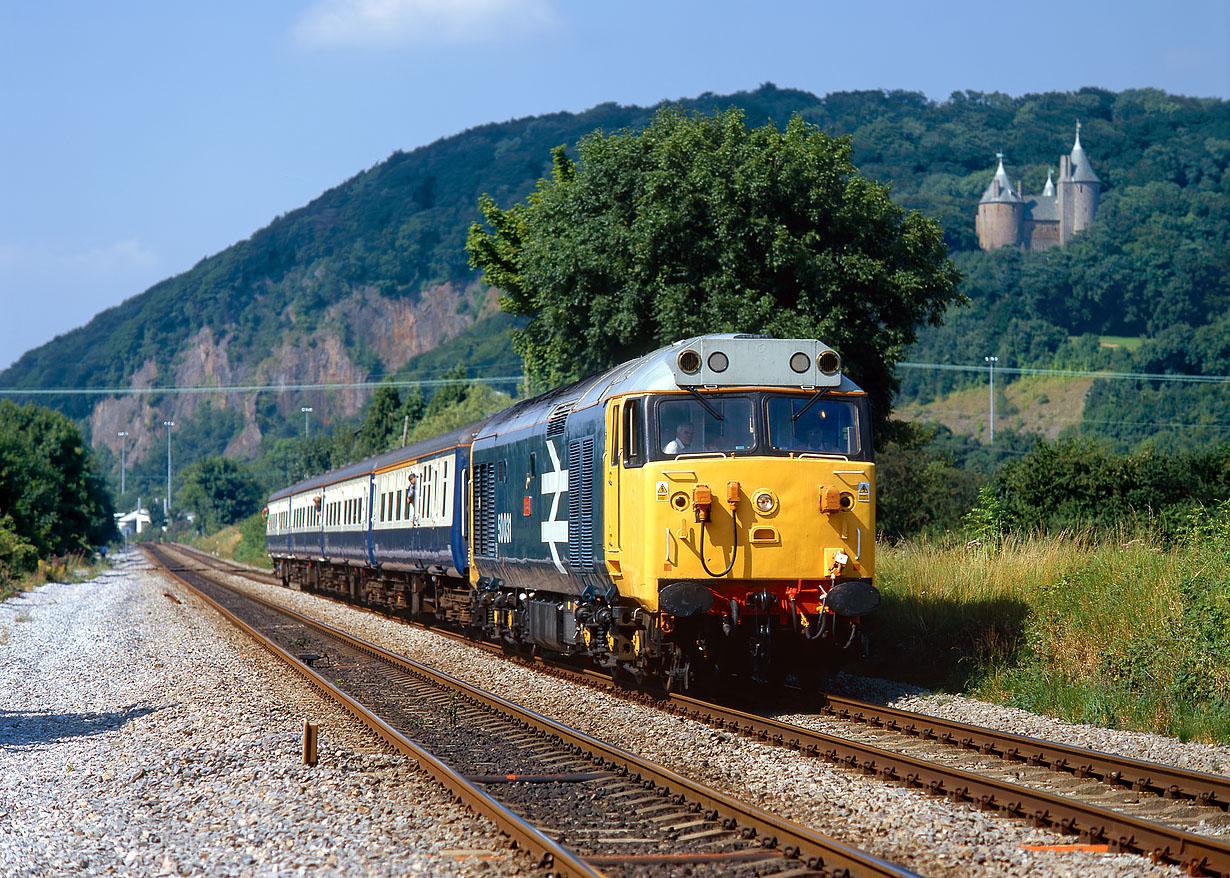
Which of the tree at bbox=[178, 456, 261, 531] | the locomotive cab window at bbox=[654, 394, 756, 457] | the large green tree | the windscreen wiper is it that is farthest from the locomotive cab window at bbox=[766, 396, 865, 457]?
the tree at bbox=[178, 456, 261, 531]

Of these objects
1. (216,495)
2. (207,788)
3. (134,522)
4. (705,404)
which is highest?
(705,404)

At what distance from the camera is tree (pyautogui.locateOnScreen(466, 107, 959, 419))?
25.1 metres

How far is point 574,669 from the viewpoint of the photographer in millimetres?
17031

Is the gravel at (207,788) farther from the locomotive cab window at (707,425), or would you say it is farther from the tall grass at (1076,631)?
the tall grass at (1076,631)

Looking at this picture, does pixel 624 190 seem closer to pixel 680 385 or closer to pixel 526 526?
pixel 526 526

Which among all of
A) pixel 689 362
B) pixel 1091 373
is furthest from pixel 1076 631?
pixel 1091 373

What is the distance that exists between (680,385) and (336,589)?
2734cm

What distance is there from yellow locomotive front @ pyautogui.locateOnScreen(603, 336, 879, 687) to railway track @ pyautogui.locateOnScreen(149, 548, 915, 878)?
1.79m

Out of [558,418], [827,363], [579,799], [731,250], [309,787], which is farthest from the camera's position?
[731,250]

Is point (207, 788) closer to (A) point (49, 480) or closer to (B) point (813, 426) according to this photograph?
(B) point (813, 426)

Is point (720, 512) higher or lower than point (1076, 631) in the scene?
higher

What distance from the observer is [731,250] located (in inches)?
993

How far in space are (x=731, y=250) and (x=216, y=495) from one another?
130 m

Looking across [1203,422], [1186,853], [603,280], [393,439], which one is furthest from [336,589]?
[1203,422]
